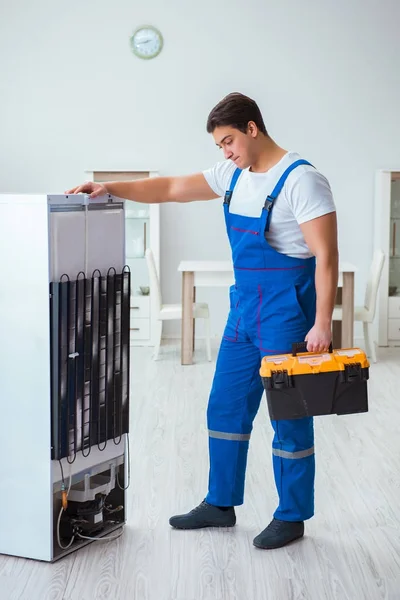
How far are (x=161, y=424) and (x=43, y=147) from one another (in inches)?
134

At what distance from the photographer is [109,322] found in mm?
2842

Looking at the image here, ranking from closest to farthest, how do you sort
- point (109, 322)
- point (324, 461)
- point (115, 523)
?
point (109, 322) → point (115, 523) → point (324, 461)

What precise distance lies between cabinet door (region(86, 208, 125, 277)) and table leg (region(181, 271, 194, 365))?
322 centimetres

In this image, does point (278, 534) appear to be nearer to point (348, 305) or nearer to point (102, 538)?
point (102, 538)

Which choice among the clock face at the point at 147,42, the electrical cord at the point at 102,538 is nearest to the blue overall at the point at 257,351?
the electrical cord at the point at 102,538

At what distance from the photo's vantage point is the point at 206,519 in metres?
3.10

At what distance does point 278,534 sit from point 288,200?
111 cm

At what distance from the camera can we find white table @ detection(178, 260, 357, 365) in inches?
238

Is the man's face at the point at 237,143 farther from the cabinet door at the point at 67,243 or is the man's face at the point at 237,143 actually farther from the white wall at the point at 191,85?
the white wall at the point at 191,85

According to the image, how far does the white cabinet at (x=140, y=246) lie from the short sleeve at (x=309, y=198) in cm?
411

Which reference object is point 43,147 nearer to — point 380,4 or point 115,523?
point 380,4

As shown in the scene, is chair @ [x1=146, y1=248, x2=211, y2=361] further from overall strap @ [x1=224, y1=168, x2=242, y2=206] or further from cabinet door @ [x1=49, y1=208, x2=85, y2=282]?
cabinet door @ [x1=49, y1=208, x2=85, y2=282]

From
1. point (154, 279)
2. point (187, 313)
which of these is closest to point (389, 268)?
point (187, 313)

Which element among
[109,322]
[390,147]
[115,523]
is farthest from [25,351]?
[390,147]
